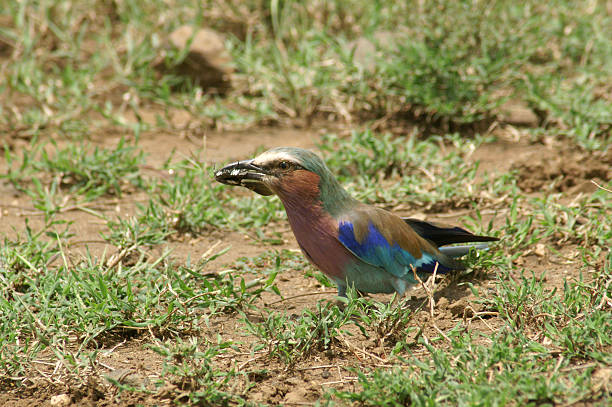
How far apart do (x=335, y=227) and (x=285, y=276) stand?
0.70 metres

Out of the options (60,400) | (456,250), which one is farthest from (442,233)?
(60,400)

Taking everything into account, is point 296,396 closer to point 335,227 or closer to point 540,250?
point 335,227

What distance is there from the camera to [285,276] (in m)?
3.78

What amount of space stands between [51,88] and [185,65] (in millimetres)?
1118

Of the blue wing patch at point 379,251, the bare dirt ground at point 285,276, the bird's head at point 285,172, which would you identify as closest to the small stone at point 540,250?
the bare dirt ground at point 285,276

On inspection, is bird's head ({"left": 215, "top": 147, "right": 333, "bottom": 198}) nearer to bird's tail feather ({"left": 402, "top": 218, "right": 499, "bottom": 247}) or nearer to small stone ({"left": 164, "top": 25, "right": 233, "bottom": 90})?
bird's tail feather ({"left": 402, "top": 218, "right": 499, "bottom": 247})

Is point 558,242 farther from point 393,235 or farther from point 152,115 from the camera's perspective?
point 152,115

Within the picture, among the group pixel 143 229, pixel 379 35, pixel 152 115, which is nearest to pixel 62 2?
pixel 152 115

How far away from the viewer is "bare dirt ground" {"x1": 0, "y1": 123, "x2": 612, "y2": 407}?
108 inches

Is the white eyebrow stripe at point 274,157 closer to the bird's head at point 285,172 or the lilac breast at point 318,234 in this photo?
the bird's head at point 285,172

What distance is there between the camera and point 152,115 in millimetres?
5945

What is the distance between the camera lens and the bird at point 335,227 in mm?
3129

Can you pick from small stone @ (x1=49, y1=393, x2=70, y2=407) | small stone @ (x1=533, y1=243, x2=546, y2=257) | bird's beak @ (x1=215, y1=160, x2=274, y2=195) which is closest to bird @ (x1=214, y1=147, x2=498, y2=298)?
bird's beak @ (x1=215, y1=160, x2=274, y2=195)

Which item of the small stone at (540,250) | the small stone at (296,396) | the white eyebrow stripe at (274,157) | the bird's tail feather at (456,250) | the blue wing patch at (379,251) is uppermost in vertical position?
the white eyebrow stripe at (274,157)
